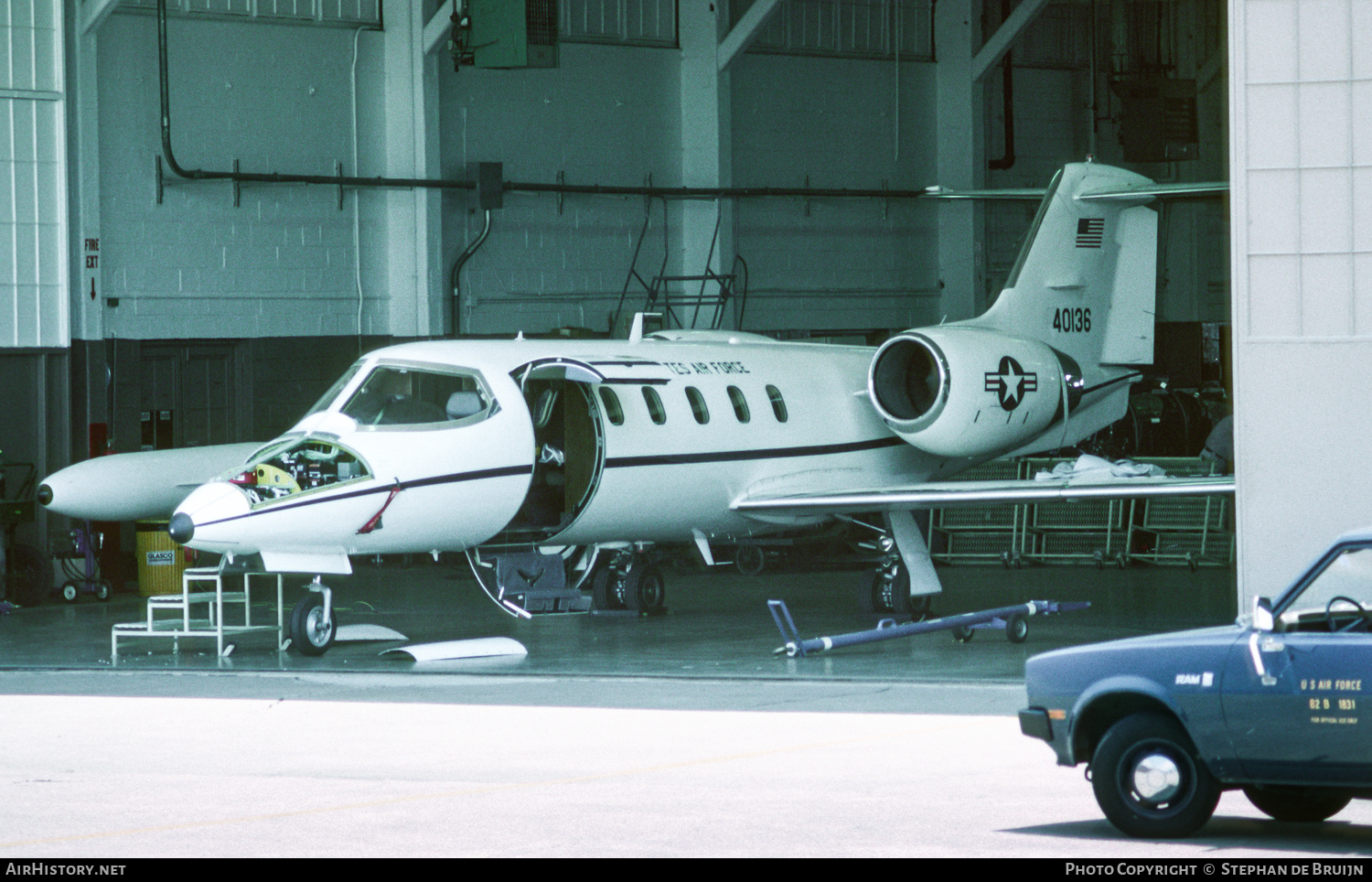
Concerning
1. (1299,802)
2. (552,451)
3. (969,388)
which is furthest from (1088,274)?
(1299,802)

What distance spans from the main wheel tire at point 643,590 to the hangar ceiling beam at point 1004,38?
13.5 meters

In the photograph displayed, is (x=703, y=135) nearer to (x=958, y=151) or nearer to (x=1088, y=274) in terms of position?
(x=958, y=151)

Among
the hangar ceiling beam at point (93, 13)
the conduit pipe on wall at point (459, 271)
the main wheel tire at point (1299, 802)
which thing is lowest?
the main wheel tire at point (1299, 802)

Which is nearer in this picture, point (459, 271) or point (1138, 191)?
point (1138, 191)

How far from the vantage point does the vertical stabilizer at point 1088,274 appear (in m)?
20.1

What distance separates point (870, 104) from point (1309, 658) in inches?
891

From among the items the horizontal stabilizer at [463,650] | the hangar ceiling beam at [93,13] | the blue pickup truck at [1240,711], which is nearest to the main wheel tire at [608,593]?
the horizontal stabilizer at [463,650]

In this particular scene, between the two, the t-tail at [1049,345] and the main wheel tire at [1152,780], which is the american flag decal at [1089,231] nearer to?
the t-tail at [1049,345]

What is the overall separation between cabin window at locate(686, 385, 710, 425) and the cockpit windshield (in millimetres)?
2174

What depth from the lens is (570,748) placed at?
36.0 ft

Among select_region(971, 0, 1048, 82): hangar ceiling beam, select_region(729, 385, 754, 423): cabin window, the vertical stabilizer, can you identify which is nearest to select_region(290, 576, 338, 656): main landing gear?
select_region(729, 385, 754, 423): cabin window

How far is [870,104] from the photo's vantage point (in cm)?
2961

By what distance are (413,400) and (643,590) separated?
3681 mm

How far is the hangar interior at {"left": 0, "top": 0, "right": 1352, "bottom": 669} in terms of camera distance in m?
22.6
